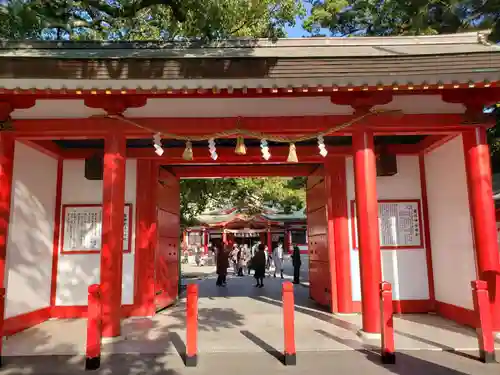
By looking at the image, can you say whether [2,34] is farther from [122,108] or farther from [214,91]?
[214,91]

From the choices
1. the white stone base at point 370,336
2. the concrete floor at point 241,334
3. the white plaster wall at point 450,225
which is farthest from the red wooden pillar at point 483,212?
the white stone base at point 370,336

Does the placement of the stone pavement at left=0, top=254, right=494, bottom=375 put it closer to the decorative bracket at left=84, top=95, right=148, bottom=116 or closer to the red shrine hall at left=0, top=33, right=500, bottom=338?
the red shrine hall at left=0, top=33, right=500, bottom=338

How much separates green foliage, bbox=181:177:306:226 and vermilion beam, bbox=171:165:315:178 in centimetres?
360

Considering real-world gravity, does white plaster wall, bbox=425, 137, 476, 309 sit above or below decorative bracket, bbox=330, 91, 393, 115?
below

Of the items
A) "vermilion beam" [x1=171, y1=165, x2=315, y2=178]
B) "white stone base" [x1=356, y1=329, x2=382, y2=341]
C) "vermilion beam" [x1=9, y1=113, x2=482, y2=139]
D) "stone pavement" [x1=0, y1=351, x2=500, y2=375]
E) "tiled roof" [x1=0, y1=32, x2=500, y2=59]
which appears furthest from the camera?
"vermilion beam" [x1=171, y1=165, x2=315, y2=178]

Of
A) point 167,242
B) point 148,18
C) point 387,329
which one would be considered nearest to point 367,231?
point 387,329

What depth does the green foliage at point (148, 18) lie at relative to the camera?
8.30 m

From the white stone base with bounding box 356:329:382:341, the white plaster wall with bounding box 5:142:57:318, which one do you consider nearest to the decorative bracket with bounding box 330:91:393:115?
the white stone base with bounding box 356:329:382:341

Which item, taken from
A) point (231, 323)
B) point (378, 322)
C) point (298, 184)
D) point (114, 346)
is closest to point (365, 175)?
point (378, 322)

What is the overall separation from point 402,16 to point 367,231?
14302 mm

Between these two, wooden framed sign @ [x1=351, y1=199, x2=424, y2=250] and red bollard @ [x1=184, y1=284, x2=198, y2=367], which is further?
wooden framed sign @ [x1=351, y1=199, x2=424, y2=250]

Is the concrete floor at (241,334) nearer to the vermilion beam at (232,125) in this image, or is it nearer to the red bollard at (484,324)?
the red bollard at (484,324)

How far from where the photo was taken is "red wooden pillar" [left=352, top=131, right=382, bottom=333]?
6.15 meters

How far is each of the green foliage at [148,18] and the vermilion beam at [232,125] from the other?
96.1 inches
